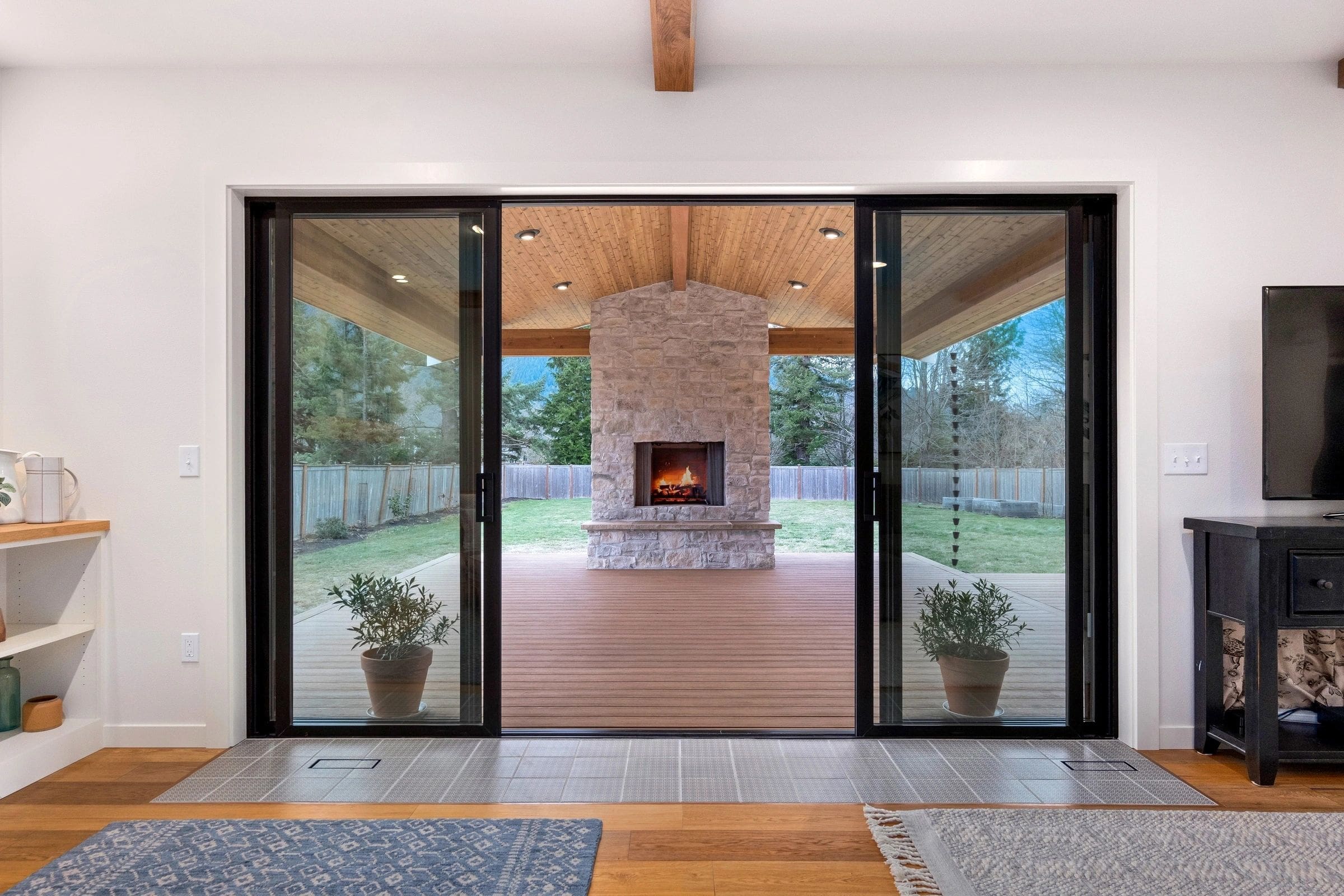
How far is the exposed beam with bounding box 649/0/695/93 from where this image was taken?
239 centimetres

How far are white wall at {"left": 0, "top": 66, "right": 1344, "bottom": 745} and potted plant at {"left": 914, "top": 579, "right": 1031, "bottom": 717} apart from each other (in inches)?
17.6

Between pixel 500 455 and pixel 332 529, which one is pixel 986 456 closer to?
pixel 500 455

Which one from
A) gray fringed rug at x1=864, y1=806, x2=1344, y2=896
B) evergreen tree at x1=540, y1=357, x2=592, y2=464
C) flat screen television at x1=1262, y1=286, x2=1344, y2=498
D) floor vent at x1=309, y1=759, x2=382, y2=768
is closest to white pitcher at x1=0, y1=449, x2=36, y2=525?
floor vent at x1=309, y1=759, x2=382, y2=768

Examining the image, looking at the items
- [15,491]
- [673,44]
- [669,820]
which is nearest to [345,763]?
[669,820]

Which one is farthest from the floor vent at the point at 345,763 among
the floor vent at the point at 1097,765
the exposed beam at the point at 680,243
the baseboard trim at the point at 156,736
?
the exposed beam at the point at 680,243

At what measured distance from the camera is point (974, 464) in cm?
301

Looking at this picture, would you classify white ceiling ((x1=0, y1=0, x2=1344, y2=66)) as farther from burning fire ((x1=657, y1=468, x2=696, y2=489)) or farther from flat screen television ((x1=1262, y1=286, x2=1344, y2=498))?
burning fire ((x1=657, y1=468, x2=696, y2=489))

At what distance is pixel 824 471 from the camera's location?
1187 centimetres

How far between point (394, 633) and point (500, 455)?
2.63ft

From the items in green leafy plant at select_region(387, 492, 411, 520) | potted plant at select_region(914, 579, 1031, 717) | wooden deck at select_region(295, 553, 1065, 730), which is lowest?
wooden deck at select_region(295, 553, 1065, 730)

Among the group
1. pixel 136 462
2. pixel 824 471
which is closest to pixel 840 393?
pixel 824 471

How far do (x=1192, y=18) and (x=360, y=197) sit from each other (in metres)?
2.94

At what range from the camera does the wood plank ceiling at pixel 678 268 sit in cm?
300

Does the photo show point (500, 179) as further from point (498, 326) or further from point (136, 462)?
point (136, 462)
